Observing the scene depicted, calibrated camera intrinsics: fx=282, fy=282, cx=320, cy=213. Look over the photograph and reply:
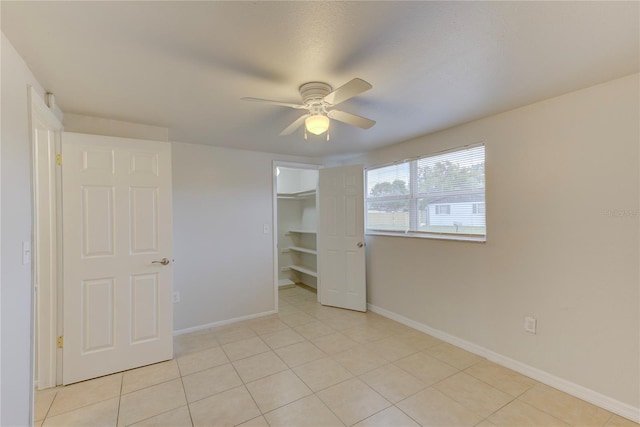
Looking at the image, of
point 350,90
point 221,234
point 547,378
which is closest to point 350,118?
point 350,90

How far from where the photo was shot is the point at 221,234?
345 centimetres

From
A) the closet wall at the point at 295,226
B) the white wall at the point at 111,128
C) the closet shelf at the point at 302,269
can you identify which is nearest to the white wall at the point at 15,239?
the white wall at the point at 111,128

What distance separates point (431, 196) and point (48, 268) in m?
3.50

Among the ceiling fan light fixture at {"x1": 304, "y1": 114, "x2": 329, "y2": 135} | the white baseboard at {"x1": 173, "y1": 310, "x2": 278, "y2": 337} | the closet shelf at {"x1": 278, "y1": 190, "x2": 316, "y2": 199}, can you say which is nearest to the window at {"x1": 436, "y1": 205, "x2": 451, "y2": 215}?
the ceiling fan light fixture at {"x1": 304, "y1": 114, "x2": 329, "y2": 135}

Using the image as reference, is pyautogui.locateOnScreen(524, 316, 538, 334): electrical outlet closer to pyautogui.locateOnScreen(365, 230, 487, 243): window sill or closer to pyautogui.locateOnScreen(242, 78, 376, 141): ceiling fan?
pyautogui.locateOnScreen(365, 230, 487, 243): window sill

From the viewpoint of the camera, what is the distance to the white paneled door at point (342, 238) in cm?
378

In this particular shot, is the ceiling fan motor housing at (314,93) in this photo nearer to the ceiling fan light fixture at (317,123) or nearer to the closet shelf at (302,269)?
the ceiling fan light fixture at (317,123)

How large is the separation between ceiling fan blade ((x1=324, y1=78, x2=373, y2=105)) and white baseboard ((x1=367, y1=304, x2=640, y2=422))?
2506mm

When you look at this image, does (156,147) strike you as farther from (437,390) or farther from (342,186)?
(437,390)

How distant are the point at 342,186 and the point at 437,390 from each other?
8.37ft

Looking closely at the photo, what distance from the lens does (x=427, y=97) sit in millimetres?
2076

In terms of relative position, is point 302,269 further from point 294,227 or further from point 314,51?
point 314,51

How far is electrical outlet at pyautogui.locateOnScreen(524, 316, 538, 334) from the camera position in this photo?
7.34 ft

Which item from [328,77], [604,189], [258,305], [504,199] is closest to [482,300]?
[504,199]
